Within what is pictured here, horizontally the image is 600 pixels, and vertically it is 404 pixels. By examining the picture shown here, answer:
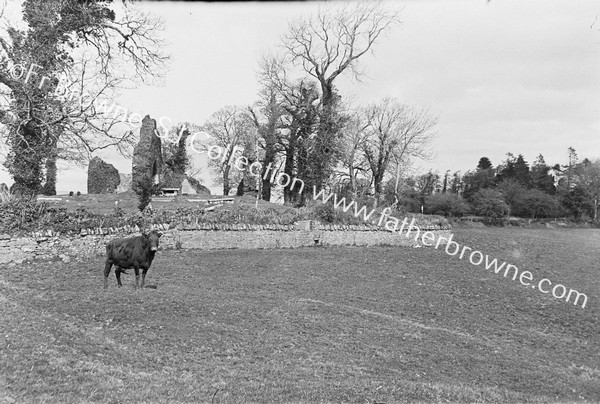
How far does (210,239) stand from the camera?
15766 mm

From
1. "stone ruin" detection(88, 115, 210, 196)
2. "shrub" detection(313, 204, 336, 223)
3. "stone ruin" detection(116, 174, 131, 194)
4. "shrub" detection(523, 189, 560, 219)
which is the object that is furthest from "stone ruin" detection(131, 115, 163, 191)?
"shrub" detection(523, 189, 560, 219)

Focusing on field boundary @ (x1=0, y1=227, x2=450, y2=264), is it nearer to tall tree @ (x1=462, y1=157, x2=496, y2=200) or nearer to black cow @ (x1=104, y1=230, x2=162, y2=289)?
black cow @ (x1=104, y1=230, x2=162, y2=289)

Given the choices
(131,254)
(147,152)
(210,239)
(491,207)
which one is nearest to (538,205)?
(491,207)

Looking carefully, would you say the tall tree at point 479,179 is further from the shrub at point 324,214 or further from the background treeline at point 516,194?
the shrub at point 324,214

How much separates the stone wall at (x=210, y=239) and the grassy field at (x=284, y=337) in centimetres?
103

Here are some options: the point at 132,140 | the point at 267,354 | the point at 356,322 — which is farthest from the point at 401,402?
the point at 132,140

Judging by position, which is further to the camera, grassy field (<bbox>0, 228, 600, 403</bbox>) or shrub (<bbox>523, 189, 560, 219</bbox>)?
shrub (<bbox>523, 189, 560, 219</bbox>)

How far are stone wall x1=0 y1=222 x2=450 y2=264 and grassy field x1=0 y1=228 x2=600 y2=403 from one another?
1031 millimetres

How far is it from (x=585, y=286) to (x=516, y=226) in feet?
90.1

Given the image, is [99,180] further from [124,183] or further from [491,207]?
[491,207]

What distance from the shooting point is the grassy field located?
5195 mm

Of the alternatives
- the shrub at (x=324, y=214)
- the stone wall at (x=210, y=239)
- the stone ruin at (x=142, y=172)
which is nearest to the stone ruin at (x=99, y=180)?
the stone ruin at (x=142, y=172)

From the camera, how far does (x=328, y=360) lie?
6.38 m

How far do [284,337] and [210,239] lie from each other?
9.15 metres
